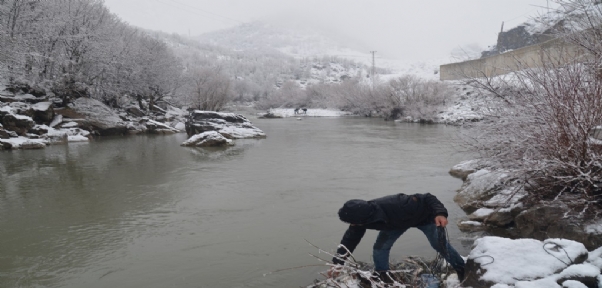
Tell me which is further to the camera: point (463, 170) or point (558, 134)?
point (463, 170)

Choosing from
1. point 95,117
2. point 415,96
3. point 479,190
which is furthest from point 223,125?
point 415,96

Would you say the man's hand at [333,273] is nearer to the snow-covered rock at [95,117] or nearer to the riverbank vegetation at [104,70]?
the riverbank vegetation at [104,70]

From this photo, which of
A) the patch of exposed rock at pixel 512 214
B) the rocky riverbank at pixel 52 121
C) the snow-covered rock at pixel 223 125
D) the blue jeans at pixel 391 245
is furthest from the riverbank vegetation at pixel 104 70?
the patch of exposed rock at pixel 512 214

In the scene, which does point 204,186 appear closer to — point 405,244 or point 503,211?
point 405,244

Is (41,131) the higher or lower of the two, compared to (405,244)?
higher

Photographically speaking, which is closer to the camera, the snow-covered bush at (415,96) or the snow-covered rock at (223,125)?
the snow-covered rock at (223,125)

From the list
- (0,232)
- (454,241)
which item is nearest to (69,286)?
(0,232)

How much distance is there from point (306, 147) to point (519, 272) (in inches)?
601

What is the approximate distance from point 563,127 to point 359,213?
342 centimetres

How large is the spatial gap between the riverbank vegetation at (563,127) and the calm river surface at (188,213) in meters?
1.64

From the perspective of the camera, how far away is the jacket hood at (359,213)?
3.93 metres

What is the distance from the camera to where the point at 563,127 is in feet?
17.0

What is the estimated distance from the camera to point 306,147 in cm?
1859

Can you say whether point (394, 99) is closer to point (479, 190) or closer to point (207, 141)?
point (207, 141)
